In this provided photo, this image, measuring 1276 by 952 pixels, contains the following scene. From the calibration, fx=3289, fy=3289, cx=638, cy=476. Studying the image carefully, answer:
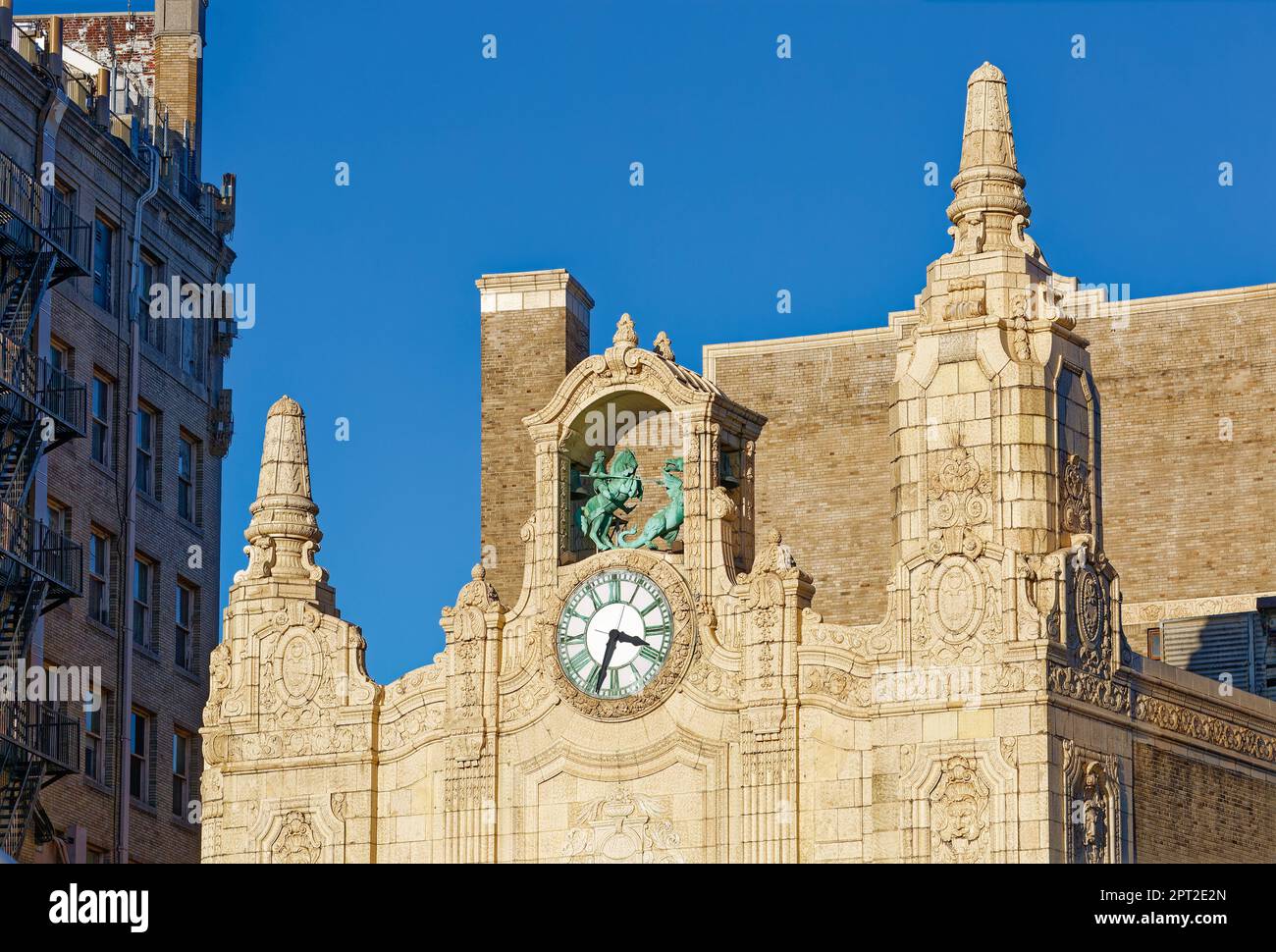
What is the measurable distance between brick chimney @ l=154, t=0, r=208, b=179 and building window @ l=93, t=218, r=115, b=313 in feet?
16.3

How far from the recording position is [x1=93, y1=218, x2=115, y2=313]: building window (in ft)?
203

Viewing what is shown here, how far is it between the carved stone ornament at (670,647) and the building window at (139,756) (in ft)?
56.5

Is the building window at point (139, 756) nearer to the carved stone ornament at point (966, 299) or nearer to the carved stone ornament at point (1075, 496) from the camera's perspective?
the carved stone ornament at point (966, 299)

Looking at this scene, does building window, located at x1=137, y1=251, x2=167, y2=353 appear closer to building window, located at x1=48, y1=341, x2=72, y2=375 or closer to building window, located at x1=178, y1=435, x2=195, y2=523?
building window, located at x1=178, y1=435, x2=195, y2=523

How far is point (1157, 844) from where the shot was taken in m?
46.2

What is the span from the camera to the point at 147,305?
64.4 m

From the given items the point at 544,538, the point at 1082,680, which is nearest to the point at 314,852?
the point at 544,538

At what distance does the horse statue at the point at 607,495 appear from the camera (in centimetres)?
4866

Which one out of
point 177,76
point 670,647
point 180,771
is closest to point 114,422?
point 180,771

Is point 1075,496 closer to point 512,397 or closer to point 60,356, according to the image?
point 512,397

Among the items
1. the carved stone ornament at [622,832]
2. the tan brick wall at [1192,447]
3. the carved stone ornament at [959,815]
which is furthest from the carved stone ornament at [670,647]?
the tan brick wall at [1192,447]
